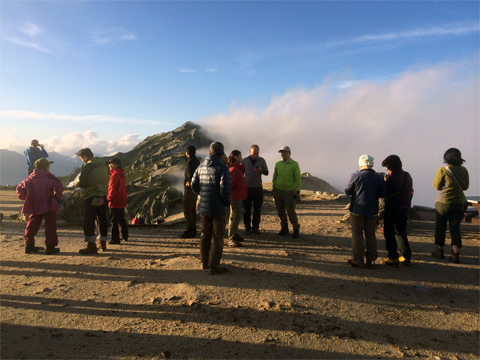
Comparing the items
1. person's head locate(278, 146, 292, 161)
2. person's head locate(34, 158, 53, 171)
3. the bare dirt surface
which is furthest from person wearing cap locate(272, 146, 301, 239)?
person's head locate(34, 158, 53, 171)

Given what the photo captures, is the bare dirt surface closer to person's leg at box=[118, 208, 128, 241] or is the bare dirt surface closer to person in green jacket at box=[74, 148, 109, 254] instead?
person in green jacket at box=[74, 148, 109, 254]

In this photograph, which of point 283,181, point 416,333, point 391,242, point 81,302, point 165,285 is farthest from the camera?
point 283,181

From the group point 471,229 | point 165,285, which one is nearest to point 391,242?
point 165,285

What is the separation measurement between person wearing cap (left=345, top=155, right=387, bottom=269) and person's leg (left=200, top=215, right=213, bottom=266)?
294cm

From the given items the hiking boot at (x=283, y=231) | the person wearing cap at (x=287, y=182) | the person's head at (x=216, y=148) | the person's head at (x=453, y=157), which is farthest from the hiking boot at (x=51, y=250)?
the person's head at (x=453, y=157)

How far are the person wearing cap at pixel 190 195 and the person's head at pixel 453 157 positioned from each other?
603 cm

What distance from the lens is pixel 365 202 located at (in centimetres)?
577

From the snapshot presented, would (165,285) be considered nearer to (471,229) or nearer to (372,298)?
(372,298)

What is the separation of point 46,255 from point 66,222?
385 centimetres

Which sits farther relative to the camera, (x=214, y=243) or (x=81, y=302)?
(x=214, y=243)

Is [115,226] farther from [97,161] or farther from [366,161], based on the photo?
[366,161]

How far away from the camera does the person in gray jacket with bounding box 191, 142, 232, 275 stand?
5.34 metres

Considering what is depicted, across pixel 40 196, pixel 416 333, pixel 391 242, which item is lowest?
pixel 416 333

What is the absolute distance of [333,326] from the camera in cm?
386
